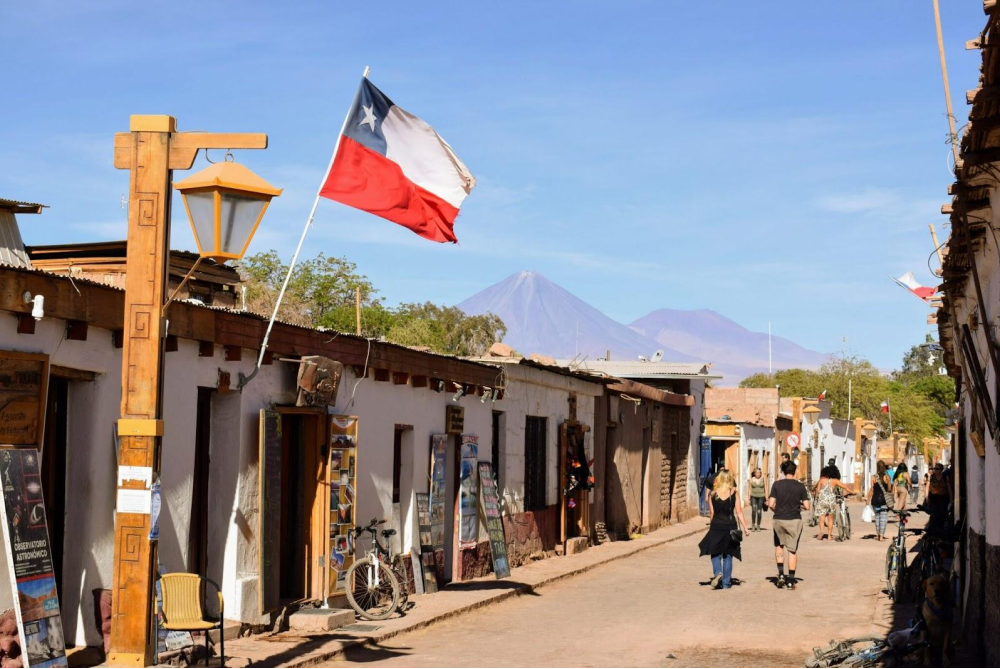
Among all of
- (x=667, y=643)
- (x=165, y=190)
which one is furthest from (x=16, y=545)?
(x=667, y=643)

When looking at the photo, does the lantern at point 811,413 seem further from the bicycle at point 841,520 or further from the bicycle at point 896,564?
the bicycle at point 896,564

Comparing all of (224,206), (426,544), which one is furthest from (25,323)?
(426,544)

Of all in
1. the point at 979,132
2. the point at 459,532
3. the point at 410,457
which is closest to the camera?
the point at 979,132

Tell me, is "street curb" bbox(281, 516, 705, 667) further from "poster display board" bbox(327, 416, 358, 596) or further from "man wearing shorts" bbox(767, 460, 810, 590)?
"man wearing shorts" bbox(767, 460, 810, 590)

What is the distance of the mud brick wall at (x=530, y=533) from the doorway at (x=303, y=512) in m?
6.42

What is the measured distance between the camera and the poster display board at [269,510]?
1138 cm

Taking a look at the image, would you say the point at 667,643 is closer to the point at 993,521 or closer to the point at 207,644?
the point at 993,521

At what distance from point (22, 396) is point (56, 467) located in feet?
3.11

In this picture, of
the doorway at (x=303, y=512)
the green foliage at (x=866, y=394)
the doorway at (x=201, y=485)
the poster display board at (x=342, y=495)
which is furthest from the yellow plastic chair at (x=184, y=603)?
the green foliage at (x=866, y=394)

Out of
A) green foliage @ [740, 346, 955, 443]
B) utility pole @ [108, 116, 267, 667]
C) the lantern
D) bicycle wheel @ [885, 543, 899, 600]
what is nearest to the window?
bicycle wheel @ [885, 543, 899, 600]

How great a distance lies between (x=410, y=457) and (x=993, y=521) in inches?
314

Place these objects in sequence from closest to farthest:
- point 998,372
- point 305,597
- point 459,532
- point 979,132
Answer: point 979,132, point 998,372, point 305,597, point 459,532

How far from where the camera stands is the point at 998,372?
26.8 ft

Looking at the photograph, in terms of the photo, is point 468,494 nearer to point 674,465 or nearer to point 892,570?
point 892,570
